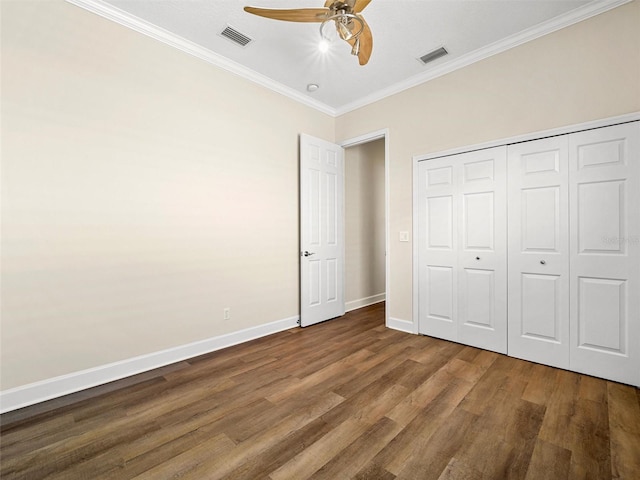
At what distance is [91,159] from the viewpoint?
2.33 metres

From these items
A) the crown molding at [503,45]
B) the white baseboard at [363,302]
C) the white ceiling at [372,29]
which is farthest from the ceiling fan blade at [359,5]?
the white baseboard at [363,302]

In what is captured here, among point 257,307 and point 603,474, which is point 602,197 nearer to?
point 603,474

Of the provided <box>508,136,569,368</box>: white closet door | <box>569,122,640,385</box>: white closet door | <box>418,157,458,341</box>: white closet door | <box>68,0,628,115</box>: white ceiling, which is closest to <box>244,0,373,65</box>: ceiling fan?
<box>68,0,628,115</box>: white ceiling

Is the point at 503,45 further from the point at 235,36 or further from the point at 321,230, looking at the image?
the point at 321,230

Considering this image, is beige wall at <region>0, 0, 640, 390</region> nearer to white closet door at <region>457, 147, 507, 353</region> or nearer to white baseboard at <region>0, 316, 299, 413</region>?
white baseboard at <region>0, 316, 299, 413</region>

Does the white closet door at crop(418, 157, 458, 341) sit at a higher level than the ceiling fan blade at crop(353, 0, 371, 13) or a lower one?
lower

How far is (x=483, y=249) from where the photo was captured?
3.01m

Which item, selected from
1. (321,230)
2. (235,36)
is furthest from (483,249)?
(235,36)

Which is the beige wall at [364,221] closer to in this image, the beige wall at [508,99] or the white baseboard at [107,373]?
the beige wall at [508,99]

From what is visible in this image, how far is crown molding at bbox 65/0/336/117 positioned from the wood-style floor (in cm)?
305

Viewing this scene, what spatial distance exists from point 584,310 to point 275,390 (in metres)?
2.67

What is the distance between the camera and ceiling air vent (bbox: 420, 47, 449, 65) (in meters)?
2.97

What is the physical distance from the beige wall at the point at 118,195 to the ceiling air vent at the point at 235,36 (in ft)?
1.37

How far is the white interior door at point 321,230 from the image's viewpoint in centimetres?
380
